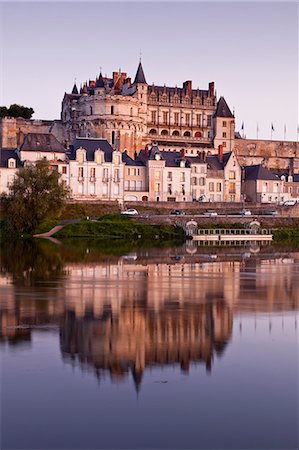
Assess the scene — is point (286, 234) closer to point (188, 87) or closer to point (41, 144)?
point (41, 144)

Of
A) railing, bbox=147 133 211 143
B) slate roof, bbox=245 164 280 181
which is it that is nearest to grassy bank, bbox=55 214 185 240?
slate roof, bbox=245 164 280 181

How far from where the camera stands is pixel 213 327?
16.1 metres

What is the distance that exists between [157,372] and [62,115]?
2827 inches

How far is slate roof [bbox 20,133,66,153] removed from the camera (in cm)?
6286

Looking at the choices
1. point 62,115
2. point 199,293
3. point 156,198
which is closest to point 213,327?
point 199,293

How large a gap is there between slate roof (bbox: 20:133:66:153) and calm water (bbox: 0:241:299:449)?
3952cm

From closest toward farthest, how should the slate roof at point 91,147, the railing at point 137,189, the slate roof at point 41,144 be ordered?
the slate roof at point 41,144 → the slate roof at point 91,147 → the railing at point 137,189

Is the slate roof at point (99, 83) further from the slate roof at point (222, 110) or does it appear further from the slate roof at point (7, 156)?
the slate roof at point (7, 156)

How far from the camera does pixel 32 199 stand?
49250 millimetres

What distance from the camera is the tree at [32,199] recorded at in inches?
1935

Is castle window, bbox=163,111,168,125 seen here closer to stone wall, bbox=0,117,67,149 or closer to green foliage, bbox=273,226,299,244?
stone wall, bbox=0,117,67,149

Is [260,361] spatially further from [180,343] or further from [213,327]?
[213,327]

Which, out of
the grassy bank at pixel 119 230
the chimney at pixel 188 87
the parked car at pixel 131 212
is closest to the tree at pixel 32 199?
the grassy bank at pixel 119 230

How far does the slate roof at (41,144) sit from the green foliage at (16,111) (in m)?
18.1
